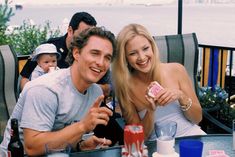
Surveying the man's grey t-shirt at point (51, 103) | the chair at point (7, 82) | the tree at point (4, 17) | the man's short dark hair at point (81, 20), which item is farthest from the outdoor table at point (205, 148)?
the tree at point (4, 17)

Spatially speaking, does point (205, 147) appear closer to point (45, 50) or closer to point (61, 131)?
point (61, 131)

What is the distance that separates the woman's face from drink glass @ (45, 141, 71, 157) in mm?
743

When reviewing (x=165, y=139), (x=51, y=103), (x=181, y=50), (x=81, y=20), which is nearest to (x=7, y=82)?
(x=81, y=20)

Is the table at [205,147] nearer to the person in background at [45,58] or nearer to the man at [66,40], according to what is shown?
the person in background at [45,58]

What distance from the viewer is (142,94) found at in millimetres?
2439

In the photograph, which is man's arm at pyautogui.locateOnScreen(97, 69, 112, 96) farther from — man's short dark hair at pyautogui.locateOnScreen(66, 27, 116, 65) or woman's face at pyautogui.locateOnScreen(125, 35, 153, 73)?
man's short dark hair at pyautogui.locateOnScreen(66, 27, 116, 65)

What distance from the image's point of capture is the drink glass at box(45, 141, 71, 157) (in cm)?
156

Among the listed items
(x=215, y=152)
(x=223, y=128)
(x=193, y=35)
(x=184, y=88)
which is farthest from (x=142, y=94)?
(x=193, y=35)

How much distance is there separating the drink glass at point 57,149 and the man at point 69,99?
22 mm

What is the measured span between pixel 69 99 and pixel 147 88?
515 mm

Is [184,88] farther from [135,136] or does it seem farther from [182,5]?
[182,5]

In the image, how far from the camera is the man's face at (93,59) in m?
1.93

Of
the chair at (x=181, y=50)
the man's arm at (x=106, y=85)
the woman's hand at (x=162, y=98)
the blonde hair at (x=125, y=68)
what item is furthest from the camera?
the chair at (x=181, y=50)

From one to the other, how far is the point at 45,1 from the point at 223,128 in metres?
2.18
